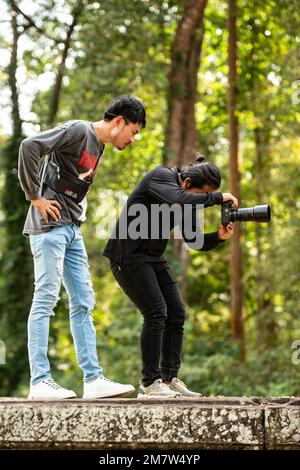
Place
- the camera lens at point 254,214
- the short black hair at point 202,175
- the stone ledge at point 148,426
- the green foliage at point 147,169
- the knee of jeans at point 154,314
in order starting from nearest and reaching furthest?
the stone ledge at point 148,426 → the camera lens at point 254,214 → the knee of jeans at point 154,314 → the short black hair at point 202,175 → the green foliage at point 147,169

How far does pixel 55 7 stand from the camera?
14.3 meters

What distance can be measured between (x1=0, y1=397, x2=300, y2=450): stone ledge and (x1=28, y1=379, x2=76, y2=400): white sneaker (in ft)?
2.24

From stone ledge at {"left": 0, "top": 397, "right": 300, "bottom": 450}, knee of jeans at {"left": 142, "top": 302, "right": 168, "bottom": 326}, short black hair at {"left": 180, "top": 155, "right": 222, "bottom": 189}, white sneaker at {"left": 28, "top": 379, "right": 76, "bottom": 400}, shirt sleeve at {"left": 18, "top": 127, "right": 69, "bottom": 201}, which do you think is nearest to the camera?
stone ledge at {"left": 0, "top": 397, "right": 300, "bottom": 450}

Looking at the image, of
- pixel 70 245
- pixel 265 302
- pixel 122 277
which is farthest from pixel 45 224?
pixel 265 302

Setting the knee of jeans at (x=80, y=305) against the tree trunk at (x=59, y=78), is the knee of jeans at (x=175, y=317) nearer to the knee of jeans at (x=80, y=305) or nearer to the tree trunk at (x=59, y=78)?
the knee of jeans at (x=80, y=305)

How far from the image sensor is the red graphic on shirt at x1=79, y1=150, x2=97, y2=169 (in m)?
4.39

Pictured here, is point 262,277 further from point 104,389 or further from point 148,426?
point 148,426

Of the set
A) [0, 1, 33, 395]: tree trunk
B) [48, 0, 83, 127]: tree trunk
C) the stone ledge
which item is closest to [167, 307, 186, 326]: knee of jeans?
the stone ledge

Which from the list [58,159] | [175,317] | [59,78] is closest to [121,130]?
[58,159]

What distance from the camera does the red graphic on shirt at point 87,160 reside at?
14.4ft

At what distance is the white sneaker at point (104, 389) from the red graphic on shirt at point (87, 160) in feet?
3.86

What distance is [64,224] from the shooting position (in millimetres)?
4344

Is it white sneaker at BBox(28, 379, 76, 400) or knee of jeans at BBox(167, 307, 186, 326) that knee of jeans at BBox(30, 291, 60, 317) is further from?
knee of jeans at BBox(167, 307, 186, 326)

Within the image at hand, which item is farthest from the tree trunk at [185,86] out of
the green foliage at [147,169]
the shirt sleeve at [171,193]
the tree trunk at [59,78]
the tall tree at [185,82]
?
the shirt sleeve at [171,193]
